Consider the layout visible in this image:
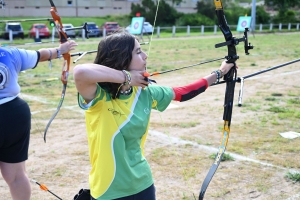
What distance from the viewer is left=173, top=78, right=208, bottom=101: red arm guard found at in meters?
2.48

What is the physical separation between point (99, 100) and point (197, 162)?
228cm

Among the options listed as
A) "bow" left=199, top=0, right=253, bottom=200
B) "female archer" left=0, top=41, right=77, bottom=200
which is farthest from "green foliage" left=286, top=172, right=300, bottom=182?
"female archer" left=0, top=41, right=77, bottom=200

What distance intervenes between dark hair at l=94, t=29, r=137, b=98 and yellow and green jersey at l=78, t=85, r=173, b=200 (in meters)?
0.05

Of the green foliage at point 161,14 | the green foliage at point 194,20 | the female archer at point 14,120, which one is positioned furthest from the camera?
the green foliage at point 194,20

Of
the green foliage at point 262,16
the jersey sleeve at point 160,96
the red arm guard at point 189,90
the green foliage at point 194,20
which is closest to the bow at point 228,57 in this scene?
the red arm guard at point 189,90

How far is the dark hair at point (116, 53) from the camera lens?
6.83 ft

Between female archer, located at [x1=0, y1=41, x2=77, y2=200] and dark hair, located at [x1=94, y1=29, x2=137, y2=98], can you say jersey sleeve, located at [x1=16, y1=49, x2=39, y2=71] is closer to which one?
female archer, located at [x1=0, y1=41, x2=77, y2=200]

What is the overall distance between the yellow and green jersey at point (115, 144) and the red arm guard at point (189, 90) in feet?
1.23

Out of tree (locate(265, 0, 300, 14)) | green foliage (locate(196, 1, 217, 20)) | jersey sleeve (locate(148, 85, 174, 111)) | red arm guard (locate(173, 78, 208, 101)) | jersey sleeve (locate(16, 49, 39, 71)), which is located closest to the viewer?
jersey sleeve (locate(148, 85, 174, 111))

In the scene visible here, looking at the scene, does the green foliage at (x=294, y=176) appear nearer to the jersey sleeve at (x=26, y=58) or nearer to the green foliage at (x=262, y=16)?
the jersey sleeve at (x=26, y=58)

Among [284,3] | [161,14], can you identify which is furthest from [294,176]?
[161,14]

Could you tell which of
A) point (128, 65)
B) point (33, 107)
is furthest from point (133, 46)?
point (33, 107)

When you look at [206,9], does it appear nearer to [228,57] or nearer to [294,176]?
[294,176]

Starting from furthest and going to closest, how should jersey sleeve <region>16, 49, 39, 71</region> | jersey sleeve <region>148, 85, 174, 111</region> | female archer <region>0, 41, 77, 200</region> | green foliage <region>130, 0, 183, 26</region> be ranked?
green foliage <region>130, 0, 183, 26</region>, jersey sleeve <region>16, 49, 39, 71</region>, female archer <region>0, 41, 77, 200</region>, jersey sleeve <region>148, 85, 174, 111</region>
